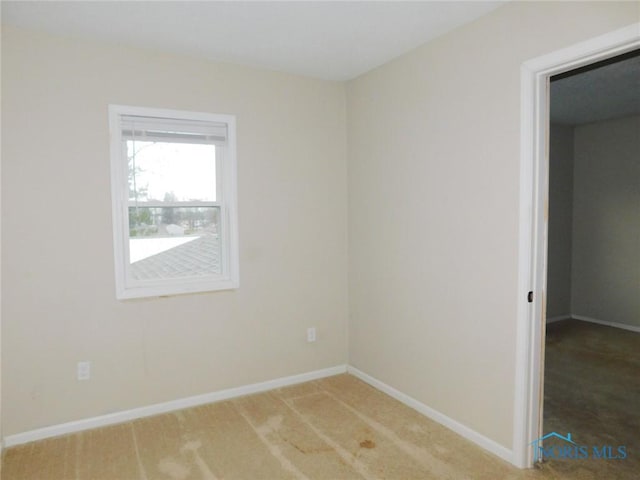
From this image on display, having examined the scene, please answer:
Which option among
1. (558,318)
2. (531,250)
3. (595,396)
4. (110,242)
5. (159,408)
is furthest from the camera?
(558,318)

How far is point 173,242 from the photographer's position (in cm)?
323

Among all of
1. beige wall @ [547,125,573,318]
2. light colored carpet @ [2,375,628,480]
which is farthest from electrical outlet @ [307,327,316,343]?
beige wall @ [547,125,573,318]

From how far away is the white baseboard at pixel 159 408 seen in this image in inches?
109

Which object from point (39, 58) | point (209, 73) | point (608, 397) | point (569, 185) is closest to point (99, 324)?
point (39, 58)

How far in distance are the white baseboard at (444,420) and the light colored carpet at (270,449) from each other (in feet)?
0.15

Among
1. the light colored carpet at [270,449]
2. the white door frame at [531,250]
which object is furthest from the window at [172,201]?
the white door frame at [531,250]

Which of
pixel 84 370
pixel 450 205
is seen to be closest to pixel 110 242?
pixel 84 370

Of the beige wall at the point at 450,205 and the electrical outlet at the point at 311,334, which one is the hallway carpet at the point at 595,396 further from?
the electrical outlet at the point at 311,334

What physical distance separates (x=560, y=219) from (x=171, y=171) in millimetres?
5006

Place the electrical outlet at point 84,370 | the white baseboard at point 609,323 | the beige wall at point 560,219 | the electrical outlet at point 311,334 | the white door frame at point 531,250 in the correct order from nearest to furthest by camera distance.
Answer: the white door frame at point 531,250 → the electrical outlet at point 84,370 → the electrical outlet at point 311,334 → the white baseboard at point 609,323 → the beige wall at point 560,219

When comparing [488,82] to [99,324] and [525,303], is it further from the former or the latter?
[99,324]

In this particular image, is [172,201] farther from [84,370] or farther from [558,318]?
[558,318]

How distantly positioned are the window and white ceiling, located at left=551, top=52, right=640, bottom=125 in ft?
9.09

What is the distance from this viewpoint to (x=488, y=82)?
99.6 inches
